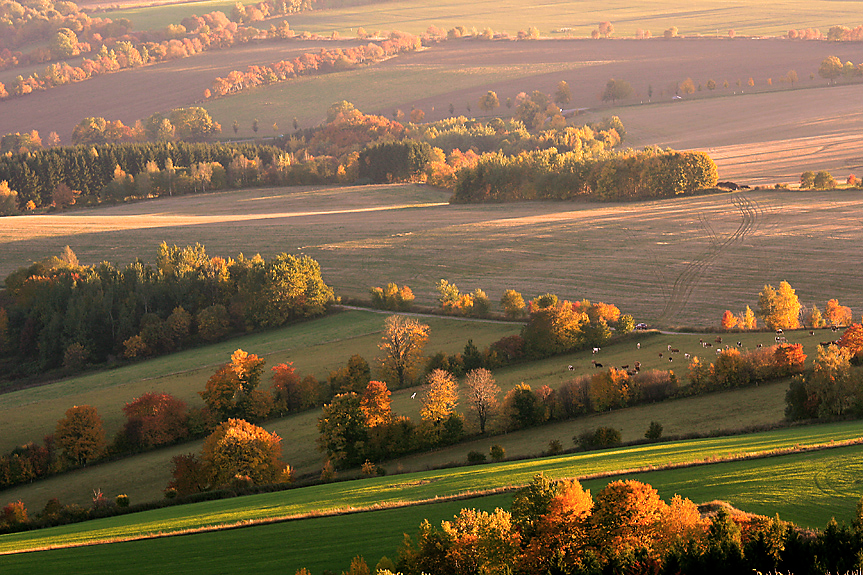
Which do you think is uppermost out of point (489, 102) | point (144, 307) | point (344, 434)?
point (489, 102)

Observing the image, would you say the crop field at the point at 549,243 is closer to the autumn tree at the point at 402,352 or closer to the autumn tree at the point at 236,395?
the autumn tree at the point at 402,352

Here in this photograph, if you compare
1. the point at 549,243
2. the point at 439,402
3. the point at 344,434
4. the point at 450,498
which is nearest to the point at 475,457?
the point at 439,402

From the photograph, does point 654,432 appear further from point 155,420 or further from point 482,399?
point 155,420

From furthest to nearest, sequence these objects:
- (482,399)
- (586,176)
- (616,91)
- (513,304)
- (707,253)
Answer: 1. (616,91)
2. (586,176)
3. (707,253)
4. (513,304)
5. (482,399)

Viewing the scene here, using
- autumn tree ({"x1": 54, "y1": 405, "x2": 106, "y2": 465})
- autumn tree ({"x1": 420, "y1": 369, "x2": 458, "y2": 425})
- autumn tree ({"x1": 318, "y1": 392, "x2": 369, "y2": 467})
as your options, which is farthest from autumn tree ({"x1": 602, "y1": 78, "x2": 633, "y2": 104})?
autumn tree ({"x1": 54, "y1": 405, "x2": 106, "y2": 465})

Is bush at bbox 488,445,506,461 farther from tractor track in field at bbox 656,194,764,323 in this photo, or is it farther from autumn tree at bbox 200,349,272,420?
tractor track in field at bbox 656,194,764,323

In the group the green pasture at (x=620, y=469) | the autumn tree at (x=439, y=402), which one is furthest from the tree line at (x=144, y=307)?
the green pasture at (x=620, y=469)

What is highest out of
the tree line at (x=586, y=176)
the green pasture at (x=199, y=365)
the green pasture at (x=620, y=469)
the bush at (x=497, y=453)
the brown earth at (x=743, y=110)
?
the brown earth at (x=743, y=110)
